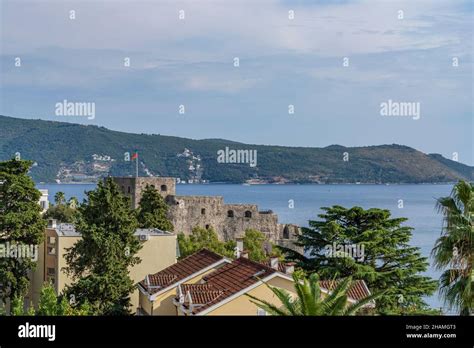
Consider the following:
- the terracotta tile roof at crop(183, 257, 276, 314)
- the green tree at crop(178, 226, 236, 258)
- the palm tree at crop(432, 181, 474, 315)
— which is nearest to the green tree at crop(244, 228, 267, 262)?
the green tree at crop(178, 226, 236, 258)

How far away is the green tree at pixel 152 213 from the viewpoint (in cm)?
4450

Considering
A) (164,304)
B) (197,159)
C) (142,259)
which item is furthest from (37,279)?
(197,159)

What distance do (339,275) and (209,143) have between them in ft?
237

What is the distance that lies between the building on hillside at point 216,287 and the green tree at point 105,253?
2.59 ft

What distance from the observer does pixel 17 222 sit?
3169 cm

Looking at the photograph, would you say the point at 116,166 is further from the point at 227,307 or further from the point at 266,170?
the point at 227,307

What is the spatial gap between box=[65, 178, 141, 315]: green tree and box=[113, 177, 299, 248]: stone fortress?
33352mm

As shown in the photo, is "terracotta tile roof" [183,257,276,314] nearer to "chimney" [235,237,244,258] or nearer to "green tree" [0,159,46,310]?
"chimney" [235,237,244,258]

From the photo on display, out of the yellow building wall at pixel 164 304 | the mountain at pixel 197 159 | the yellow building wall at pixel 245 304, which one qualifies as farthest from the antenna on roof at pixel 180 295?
the mountain at pixel 197 159

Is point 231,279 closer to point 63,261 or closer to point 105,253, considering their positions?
point 105,253

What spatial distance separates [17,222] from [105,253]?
6197mm

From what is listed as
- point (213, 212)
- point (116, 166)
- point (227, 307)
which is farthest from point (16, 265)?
point (116, 166)

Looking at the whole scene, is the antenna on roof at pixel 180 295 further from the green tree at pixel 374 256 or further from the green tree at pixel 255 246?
the green tree at pixel 255 246

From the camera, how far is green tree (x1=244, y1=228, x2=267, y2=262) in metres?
45.4
